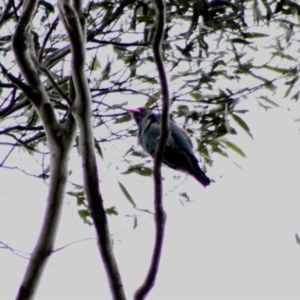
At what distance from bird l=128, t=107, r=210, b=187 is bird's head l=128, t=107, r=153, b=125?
1.9 inches

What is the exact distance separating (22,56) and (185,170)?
4.24ft

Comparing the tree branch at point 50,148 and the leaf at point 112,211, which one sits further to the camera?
the leaf at point 112,211

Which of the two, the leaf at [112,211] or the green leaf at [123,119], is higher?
the green leaf at [123,119]

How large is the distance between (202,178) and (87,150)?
58.7 inches

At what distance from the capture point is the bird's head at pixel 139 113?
3.94 m

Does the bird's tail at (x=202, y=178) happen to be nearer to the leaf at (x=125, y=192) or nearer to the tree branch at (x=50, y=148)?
the leaf at (x=125, y=192)

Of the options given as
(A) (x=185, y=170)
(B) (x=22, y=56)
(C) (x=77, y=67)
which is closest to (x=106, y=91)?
(A) (x=185, y=170)

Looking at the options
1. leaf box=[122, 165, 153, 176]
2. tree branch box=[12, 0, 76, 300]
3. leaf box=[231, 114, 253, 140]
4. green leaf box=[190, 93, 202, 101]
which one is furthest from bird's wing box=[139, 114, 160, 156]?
tree branch box=[12, 0, 76, 300]

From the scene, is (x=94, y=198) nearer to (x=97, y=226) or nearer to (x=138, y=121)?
(x=97, y=226)

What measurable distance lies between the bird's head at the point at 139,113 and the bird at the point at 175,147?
49 mm

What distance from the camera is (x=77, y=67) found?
7.52 ft

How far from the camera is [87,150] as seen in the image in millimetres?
2133

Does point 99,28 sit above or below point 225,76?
above

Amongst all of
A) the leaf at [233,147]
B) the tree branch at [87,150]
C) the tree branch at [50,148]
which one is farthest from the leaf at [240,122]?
the tree branch at [87,150]
